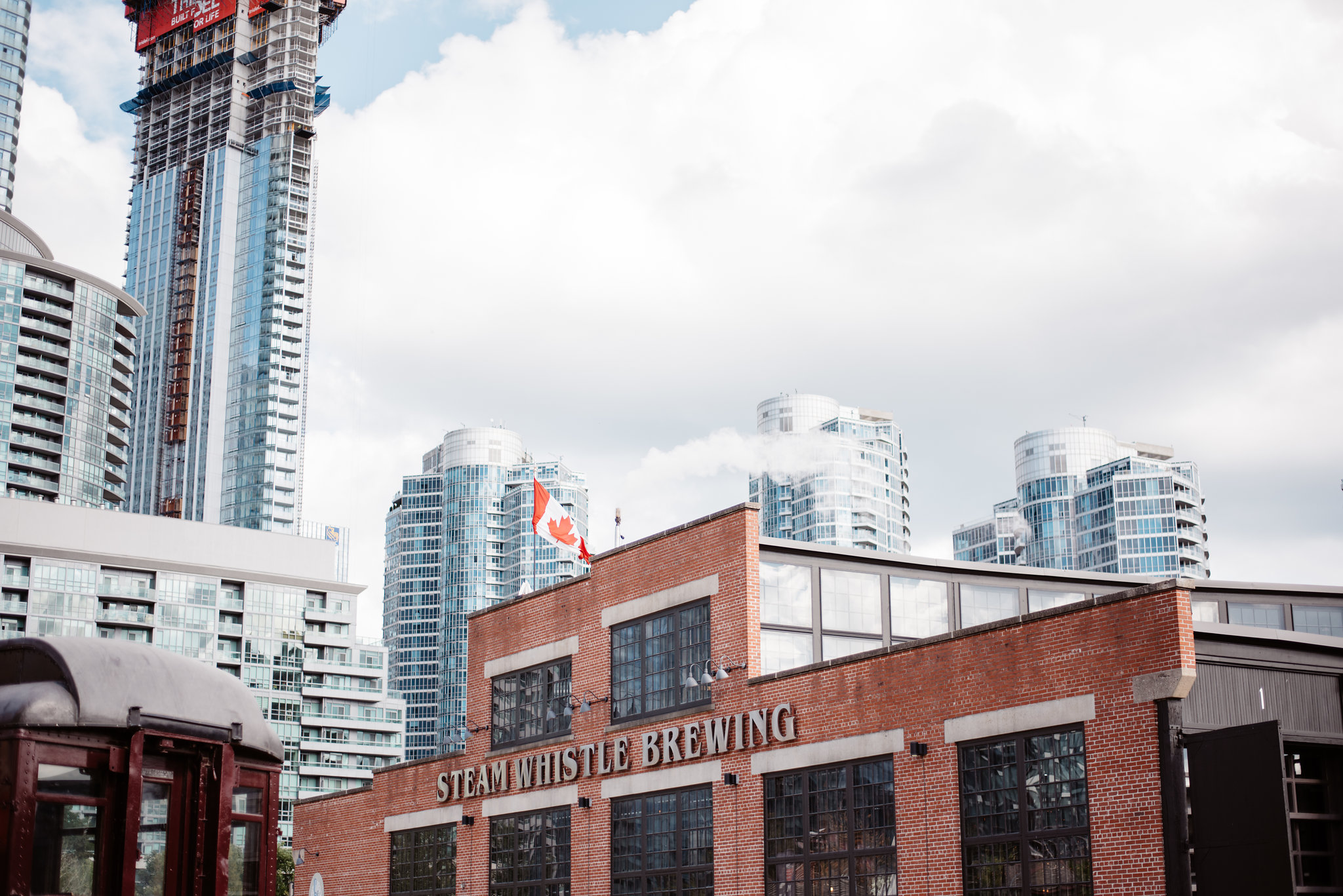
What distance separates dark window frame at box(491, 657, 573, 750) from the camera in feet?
106

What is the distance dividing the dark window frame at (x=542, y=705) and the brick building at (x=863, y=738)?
2.8 inches

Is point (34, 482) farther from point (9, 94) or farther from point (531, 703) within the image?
point (531, 703)

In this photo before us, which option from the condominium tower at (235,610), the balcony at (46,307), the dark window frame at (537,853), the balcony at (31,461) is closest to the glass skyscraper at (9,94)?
the balcony at (46,307)

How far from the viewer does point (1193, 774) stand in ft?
62.7

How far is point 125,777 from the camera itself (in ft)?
38.1

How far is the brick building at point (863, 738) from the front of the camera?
19.4 metres

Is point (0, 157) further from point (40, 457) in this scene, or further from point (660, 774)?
point (660, 774)

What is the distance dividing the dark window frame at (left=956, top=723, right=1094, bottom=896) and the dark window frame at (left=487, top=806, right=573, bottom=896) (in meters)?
11.5

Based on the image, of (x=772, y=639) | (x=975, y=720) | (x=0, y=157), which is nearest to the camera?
(x=975, y=720)

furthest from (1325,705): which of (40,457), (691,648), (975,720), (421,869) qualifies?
(40,457)

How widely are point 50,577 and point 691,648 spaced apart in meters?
104

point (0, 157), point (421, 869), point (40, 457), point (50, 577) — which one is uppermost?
point (0, 157)

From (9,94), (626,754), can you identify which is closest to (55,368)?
(9,94)

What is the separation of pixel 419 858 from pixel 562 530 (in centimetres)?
979
